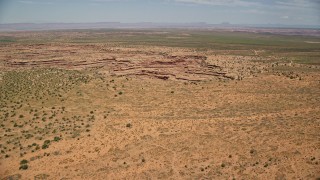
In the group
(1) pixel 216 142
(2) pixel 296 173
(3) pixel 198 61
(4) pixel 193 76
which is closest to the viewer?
(2) pixel 296 173

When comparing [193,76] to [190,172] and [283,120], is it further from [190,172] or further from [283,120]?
[190,172]

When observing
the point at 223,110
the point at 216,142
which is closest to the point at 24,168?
the point at 216,142

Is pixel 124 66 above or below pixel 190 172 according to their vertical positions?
above

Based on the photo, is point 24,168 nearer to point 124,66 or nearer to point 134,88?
point 134,88

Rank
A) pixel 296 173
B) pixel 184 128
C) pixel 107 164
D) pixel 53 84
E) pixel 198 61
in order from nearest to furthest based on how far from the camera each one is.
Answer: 1. pixel 296 173
2. pixel 107 164
3. pixel 184 128
4. pixel 53 84
5. pixel 198 61

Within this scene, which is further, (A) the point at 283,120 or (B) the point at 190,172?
(A) the point at 283,120

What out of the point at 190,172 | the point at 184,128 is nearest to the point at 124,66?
the point at 184,128
